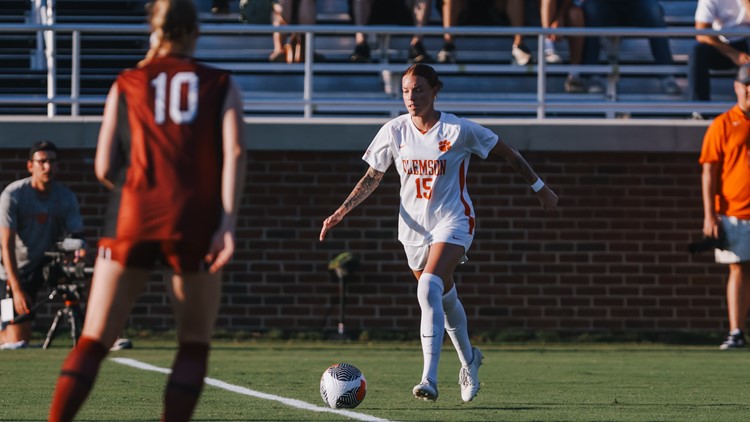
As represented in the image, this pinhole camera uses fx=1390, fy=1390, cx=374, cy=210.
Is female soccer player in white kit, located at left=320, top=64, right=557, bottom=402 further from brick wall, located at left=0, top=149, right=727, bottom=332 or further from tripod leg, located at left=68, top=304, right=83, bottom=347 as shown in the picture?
brick wall, located at left=0, top=149, right=727, bottom=332

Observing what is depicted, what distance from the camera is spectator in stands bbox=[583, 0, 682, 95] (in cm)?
1648

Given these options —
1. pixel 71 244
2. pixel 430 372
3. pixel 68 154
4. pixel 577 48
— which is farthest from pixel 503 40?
pixel 430 372

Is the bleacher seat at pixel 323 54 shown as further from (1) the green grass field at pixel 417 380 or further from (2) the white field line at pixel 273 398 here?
(2) the white field line at pixel 273 398

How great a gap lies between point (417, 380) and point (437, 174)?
196 centimetres

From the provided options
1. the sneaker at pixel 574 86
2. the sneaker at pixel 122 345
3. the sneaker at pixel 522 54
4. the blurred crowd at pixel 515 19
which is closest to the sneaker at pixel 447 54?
the blurred crowd at pixel 515 19

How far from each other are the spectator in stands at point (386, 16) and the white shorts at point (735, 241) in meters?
4.53

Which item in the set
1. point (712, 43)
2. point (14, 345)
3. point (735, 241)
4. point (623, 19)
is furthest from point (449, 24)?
point (14, 345)

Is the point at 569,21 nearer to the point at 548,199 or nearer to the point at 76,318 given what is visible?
the point at 76,318

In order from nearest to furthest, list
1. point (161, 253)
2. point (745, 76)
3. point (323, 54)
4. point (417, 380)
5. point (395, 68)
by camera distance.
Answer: point (161, 253)
point (417, 380)
point (745, 76)
point (395, 68)
point (323, 54)

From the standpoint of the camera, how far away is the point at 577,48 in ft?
53.6

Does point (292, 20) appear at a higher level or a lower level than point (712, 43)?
higher

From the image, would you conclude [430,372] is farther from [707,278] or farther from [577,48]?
[577,48]

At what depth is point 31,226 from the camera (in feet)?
42.3

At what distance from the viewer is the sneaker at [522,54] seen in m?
16.4
